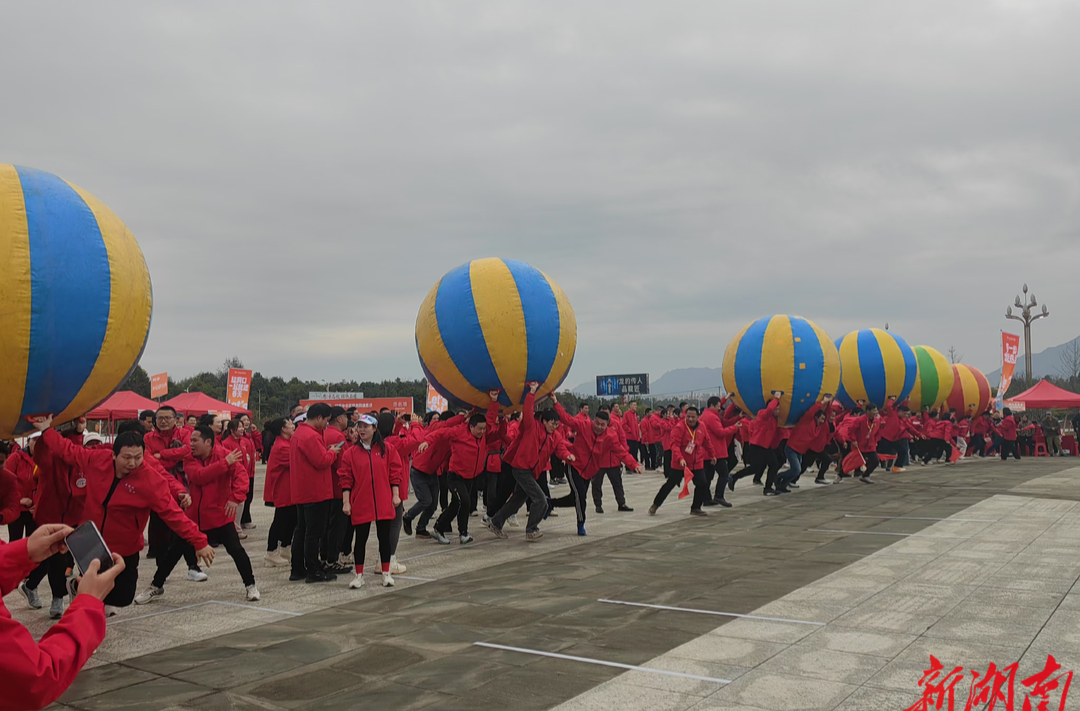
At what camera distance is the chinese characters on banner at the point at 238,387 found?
2631 centimetres

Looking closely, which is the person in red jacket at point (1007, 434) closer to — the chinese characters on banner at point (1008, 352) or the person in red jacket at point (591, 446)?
the chinese characters on banner at point (1008, 352)

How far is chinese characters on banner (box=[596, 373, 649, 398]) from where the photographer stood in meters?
39.0

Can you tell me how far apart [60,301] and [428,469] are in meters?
5.82

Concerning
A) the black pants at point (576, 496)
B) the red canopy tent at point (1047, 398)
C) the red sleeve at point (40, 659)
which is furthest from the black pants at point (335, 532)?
the red canopy tent at point (1047, 398)

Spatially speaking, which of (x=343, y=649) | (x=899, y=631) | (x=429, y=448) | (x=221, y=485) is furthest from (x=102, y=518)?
(x=899, y=631)

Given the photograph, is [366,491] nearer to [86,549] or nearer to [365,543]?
[365,543]

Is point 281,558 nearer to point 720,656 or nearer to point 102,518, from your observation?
point 102,518

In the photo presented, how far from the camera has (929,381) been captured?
22.0 metres

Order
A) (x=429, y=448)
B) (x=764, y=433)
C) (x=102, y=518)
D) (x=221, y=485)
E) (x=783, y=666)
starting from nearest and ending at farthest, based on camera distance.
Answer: (x=783, y=666) < (x=102, y=518) < (x=221, y=485) < (x=429, y=448) < (x=764, y=433)

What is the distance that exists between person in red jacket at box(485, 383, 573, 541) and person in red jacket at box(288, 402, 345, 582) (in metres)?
2.48

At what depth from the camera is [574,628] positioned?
5.67 m

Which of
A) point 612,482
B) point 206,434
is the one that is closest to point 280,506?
point 206,434

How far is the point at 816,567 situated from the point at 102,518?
20.4 ft

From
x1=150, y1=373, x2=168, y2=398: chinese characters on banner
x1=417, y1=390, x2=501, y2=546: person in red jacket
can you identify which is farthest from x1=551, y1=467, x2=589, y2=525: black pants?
x1=150, y1=373, x2=168, y2=398: chinese characters on banner
